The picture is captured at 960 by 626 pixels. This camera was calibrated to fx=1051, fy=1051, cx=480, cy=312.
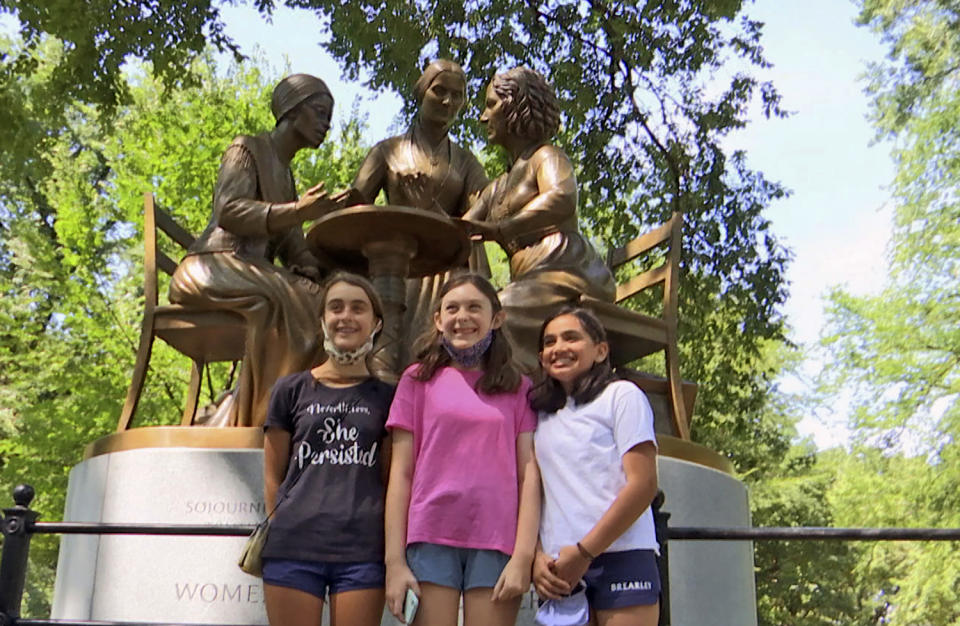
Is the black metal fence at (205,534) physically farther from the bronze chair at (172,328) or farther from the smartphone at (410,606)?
the bronze chair at (172,328)

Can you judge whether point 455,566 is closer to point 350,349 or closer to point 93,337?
point 350,349

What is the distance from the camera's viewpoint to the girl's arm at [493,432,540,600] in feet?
9.15

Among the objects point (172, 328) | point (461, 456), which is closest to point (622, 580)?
point (461, 456)

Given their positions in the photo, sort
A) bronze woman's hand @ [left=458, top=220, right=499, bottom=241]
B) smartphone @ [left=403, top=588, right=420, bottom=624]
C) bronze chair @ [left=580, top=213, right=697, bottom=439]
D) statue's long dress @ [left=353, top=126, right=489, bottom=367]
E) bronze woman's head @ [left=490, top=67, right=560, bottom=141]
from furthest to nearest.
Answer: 1. statue's long dress @ [left=353, top=126, right=489, bottom=367]
2. bronze woman's head @ [left=490, top=67, right=560, bottom=141]
3. bronze chair @ [left=580, top=213, right=697, bottom=439]
4. bronze woman's hand @ [left=458, top=220, right=499, bottom=241]
5. smartphone @ [left=403, top=588, right=420, bottom=624]

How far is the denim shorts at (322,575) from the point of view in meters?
2.96

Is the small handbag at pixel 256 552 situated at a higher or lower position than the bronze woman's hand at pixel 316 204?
lower

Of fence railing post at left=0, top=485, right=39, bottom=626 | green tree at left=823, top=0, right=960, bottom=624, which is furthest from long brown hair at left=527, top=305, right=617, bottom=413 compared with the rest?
green tree at left=823, top=0, right=960, bottom=624

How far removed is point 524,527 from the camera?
2885 millimetres

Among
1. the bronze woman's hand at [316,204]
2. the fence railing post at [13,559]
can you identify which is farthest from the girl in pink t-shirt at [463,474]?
the bronze woman's hand at [316,204]

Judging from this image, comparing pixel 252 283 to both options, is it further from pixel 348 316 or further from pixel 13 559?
pixel 348 316

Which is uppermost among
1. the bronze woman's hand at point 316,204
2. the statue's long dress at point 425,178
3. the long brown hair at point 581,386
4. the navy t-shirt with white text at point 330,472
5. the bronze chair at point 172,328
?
the statue's long dress at point 425,178

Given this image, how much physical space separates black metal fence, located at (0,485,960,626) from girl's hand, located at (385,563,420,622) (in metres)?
0.91

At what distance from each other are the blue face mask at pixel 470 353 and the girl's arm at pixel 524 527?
0.27 meters

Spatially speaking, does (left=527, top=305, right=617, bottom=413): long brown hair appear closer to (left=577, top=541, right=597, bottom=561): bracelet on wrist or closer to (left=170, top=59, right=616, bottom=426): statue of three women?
(left=577, top=541, right=597, bottom=561): bracelet on wrist
